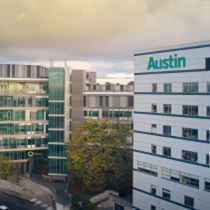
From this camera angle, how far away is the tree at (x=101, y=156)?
41.5 metres

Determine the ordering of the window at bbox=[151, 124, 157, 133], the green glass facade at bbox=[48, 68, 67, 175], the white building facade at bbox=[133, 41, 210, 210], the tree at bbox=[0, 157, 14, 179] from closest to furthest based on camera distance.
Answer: the white building facade at bbox=[133, 41, 210, 210] < the window at bbox=[151, 124, 157, 133] < the tree at bbox=[0, 157, 14, 179] < the green glass facade at bbox=[48, 68, 67, 175]

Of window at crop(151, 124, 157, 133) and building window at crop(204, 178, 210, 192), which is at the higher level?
window at crop(151, 124, 157, 133)

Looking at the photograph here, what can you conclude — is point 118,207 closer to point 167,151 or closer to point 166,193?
point 166,193

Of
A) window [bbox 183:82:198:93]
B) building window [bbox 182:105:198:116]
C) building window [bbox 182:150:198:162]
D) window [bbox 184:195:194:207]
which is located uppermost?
window [bbox 183:82:198:93]

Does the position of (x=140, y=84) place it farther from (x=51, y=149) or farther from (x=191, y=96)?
(x=51, y=149)

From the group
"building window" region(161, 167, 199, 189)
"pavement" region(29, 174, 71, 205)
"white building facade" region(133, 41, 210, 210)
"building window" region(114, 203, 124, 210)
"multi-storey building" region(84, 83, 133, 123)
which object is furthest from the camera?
"multi-storey building" region(84, 83, 133, 123)

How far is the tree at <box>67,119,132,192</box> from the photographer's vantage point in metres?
41.5

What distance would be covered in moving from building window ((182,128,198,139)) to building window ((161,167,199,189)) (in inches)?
140

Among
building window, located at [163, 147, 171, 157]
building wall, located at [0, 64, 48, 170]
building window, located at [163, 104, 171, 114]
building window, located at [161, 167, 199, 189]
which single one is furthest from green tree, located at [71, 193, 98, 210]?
building wall, located at [0, 64, 48, 170]

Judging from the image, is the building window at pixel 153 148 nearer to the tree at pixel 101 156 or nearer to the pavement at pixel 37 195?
the tree at pixel 101 156

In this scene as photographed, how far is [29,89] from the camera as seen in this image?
187 feet

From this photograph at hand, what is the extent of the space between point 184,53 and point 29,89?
109 feet

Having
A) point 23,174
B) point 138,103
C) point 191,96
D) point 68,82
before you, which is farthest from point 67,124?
point 191,96

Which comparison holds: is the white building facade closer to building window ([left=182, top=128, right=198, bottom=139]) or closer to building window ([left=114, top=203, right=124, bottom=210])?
building window ([left=182, top=128, right=198, bottom=139])
